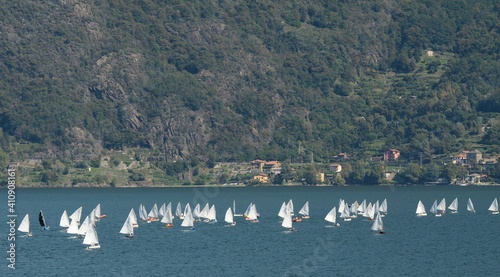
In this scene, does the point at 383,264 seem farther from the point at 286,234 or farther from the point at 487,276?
the point at 286,234

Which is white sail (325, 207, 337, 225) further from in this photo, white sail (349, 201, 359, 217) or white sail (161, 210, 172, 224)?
white sail (161, 210, 172, 224)

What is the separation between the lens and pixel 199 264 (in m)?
117

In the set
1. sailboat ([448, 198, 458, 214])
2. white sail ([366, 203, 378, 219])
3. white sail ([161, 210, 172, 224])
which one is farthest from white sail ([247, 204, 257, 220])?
sailboat ([448, 198, 458, 214])

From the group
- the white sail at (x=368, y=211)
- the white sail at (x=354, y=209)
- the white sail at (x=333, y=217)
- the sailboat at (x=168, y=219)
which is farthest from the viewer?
the white sail at (x=354, y=209)

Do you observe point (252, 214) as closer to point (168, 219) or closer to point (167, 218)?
point (168, 219)

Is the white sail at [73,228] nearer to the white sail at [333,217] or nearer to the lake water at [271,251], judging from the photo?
the lake water at [271,251]

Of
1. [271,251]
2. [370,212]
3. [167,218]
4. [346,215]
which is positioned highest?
[370,212]

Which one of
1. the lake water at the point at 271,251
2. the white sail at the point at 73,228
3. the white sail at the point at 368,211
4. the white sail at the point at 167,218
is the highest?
the white sail at the point at 368,211

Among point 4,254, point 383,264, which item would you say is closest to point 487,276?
point 383,264

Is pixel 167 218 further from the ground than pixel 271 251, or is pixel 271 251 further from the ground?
pixel 167 218

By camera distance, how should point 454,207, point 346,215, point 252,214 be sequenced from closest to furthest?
point 346,215
point 252,214
point 454,207

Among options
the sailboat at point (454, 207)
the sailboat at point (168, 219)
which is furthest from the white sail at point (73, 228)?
the sailboat at point (454, 207)

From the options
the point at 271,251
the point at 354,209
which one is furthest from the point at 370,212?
the point at 271,251

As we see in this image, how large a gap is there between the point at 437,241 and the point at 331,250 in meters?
22.3
